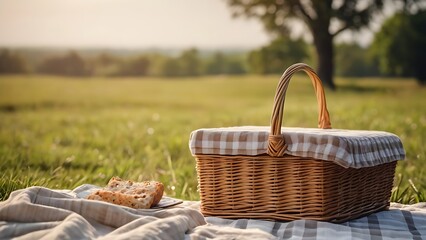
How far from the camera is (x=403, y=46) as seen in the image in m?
20.2

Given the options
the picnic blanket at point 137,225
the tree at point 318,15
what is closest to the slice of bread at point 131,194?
the picnic blanket at point 137,225

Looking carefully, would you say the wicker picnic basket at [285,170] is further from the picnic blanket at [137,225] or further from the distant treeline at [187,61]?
the distant treeline at [187,61]

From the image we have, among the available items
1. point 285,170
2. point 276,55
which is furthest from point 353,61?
point 285,170

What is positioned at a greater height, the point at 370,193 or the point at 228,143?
the point at 228,143

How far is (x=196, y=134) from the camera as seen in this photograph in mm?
3703

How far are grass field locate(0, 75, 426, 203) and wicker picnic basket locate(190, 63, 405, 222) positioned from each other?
103cm

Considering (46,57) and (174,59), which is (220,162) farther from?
(174,59)

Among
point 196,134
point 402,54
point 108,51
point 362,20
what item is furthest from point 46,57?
point 196,134

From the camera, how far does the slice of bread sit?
3.60 metres

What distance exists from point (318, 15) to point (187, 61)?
188 inches

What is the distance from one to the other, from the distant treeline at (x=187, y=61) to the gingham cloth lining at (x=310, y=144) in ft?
50.3

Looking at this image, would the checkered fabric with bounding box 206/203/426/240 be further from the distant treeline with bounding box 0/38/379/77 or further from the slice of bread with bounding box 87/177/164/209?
the distant treeline with bounding box 0/38/379/77

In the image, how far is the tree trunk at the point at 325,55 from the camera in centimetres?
1792

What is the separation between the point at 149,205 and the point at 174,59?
1818 cm
